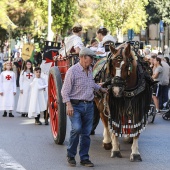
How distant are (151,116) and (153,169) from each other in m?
7.74

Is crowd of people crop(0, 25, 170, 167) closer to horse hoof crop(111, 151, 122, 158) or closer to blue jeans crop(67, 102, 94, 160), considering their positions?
blue jeans crop(67, 102, 94, 160)

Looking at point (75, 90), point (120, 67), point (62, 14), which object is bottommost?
point (75, 90)

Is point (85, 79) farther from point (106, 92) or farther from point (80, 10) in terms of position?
point (80, 10)

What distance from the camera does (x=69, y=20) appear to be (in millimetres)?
44219

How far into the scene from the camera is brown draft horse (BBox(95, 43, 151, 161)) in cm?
1095

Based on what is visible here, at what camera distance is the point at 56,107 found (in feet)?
43.6

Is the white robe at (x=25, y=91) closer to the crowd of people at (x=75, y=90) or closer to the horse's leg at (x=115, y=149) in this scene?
the crowd of people at (x=75, y=90)

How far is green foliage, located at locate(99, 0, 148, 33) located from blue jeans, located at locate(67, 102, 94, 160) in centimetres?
3697

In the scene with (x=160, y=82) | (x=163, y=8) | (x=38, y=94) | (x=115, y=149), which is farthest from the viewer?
(x=163, y=8)

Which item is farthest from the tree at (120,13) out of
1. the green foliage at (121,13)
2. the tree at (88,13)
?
the tree at (88,13)

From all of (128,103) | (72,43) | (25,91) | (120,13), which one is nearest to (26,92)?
(25,91)

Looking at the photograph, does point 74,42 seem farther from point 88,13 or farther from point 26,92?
point 88,13

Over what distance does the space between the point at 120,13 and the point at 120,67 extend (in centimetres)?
3783

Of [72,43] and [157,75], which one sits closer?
[72,43]
